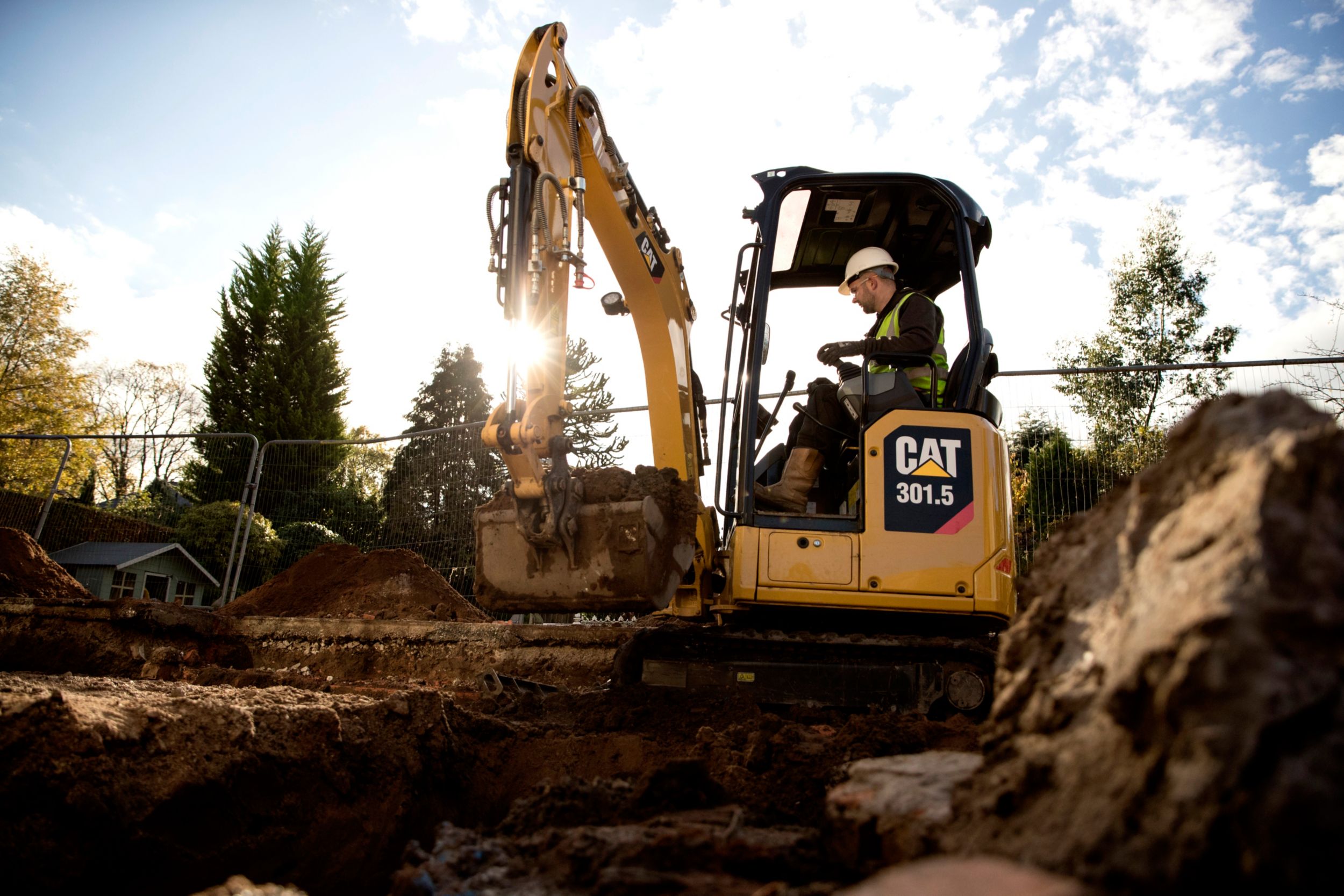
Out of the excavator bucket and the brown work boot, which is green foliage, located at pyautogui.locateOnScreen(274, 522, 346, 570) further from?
the brown work boot

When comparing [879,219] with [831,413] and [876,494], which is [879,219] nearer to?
[831,413]

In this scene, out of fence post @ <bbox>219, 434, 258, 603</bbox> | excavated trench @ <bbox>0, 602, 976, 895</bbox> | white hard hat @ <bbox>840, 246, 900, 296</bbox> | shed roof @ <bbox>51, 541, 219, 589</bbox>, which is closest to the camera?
excavated trench @ <bbox>0, 602, 976, 895</bbox>

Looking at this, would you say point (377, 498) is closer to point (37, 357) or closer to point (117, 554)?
point (117, 554)

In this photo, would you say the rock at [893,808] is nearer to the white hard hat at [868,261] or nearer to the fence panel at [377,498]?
the white hard hat at [868,261]

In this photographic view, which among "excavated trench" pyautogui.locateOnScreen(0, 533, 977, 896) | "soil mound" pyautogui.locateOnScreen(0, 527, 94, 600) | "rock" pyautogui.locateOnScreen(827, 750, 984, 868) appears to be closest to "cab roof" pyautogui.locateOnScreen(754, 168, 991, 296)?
"excavated trench" pyautogui.locateOnScreen(0, 533, 977, 896)

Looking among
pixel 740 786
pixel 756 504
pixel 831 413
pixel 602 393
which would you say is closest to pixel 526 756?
pixel 740 786

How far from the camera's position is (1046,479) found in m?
9.17

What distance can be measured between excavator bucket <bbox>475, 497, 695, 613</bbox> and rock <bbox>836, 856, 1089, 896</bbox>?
3.14m

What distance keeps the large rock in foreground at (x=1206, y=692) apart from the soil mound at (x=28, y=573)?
1060 centimetres

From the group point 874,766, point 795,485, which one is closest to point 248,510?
point 795,485

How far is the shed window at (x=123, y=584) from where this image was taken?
523 inches

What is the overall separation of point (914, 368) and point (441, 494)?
678 cm

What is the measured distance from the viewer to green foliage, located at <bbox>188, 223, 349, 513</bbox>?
84.5 ft

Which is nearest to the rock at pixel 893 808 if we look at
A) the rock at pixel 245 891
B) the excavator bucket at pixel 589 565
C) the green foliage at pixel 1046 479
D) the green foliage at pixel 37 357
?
the rock at pixel 245 891
